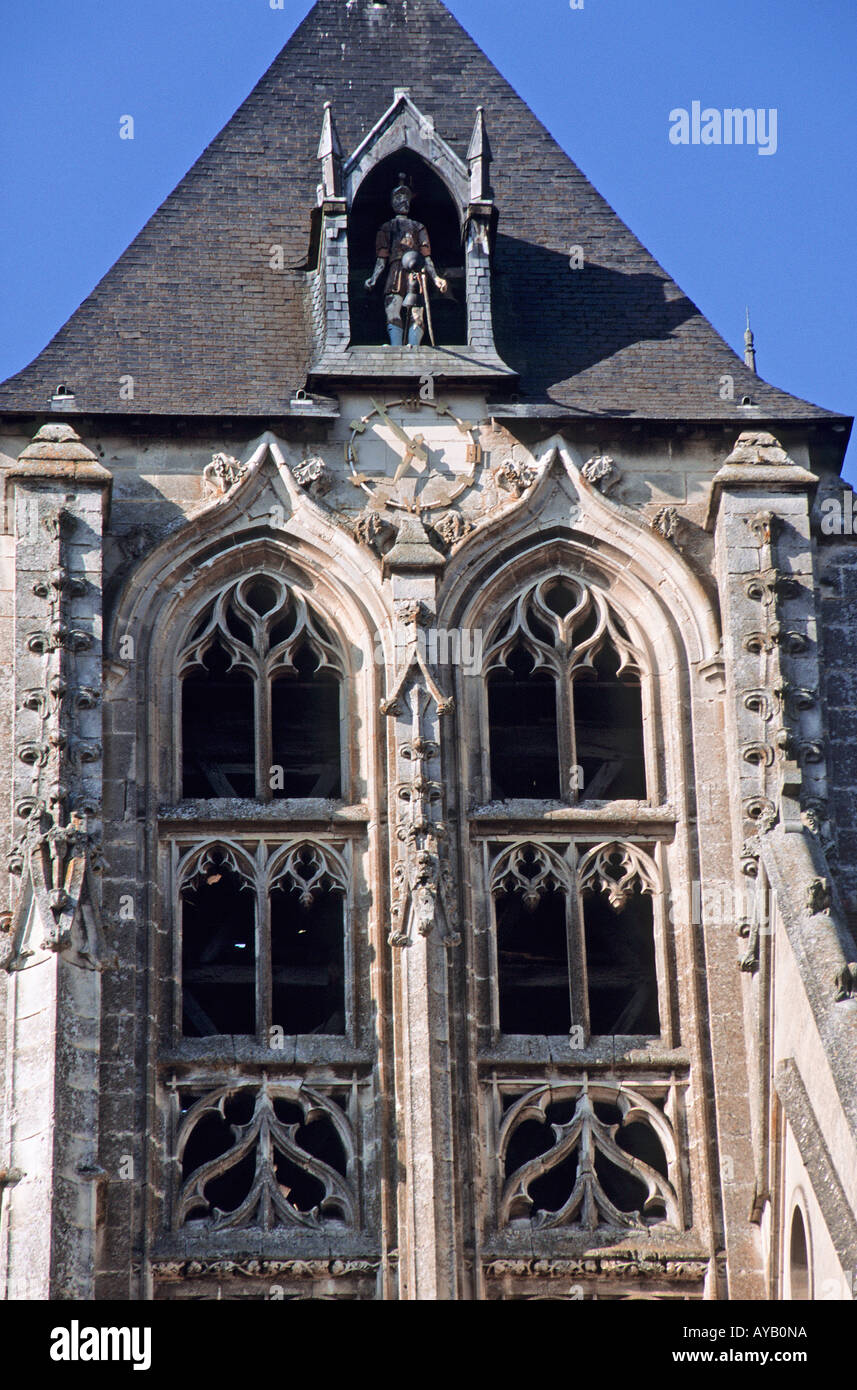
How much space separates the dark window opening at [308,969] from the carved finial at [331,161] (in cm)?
563

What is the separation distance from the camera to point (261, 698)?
83.6 feet

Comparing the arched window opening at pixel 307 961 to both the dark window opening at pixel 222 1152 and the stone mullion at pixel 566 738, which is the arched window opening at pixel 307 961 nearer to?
the dark window opening at pixel 222 1152

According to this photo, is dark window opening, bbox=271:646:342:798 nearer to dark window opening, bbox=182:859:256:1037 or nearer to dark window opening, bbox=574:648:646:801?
dark window opening, bbox=182:859:256:1037

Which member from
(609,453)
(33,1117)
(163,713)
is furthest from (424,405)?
(33,1117)

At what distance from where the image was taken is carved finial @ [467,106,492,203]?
1092 inches

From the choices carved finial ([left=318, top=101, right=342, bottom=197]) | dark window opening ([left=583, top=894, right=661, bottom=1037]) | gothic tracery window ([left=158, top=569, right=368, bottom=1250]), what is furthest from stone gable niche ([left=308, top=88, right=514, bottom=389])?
dark window opening ([left=583, top=894, right=661, bottom=1037])

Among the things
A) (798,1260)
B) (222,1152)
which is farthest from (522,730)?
(798,1260)

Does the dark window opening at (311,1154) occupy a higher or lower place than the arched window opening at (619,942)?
lower

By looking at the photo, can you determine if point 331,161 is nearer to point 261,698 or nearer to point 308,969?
point 261,698

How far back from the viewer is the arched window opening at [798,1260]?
73.7 ft

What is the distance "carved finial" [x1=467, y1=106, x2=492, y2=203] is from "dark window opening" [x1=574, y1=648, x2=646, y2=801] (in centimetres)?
405

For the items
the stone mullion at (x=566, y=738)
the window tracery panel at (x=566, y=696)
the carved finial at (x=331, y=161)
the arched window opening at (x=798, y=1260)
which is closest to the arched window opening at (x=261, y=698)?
the window tracery panel at (x=566, y=696)

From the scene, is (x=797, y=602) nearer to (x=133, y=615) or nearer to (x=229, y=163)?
(x=133, y=615)
